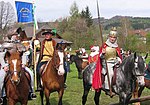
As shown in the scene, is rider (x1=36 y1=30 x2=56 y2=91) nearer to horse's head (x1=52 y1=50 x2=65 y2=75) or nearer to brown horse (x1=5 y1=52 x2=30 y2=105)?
horse's head (x1=52 y1=50 x2=65 y2=75)

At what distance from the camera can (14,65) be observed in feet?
22.9

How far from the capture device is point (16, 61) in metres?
7.04

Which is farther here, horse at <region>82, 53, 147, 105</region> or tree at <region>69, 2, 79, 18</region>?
tree at <region>69, 2, 79, 18</region>

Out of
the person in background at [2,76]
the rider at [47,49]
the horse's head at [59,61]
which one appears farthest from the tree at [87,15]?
the person in background at [2,76]

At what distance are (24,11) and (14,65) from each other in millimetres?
8677

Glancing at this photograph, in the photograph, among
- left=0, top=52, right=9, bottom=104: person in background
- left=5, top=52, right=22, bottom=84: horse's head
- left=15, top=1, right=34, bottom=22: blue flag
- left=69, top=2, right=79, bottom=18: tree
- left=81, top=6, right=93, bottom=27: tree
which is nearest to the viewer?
left=5, top=52, right=22, bottom=84: horse's head

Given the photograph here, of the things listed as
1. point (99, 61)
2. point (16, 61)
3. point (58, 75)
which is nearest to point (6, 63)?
point (16, 61)

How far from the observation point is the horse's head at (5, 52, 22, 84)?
6938 mm

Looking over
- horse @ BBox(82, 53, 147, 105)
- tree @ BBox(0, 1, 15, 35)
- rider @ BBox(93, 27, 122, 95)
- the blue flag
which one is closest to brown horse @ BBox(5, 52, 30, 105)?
rider @ BBox(93, 27, 122, 95)

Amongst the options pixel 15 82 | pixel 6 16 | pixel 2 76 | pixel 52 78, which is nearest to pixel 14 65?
pixel 15 82

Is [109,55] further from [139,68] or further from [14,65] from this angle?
[14,65]

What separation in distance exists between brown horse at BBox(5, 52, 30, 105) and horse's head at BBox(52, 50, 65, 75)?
3.82 ft

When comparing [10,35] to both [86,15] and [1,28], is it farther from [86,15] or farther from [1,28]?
[86,15]

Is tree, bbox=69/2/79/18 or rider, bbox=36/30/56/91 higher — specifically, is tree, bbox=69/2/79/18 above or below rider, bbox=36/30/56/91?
above
